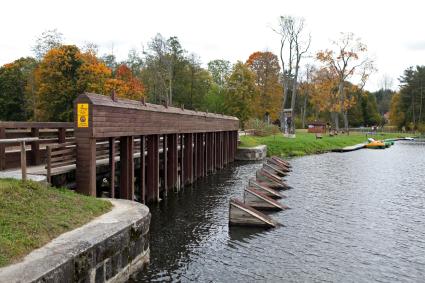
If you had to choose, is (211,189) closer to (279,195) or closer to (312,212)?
(279,195)

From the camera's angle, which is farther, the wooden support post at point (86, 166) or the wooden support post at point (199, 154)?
the wooden support post at point (199, 154)

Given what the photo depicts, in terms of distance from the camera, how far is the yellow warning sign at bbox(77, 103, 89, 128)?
1162cm

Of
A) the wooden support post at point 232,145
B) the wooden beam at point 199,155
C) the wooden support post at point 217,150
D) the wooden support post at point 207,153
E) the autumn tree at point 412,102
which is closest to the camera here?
the wooden beam at point 199,155

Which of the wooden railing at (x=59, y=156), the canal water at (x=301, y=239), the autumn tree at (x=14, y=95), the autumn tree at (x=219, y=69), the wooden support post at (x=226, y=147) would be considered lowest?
the canal water at (x=301, y=239)

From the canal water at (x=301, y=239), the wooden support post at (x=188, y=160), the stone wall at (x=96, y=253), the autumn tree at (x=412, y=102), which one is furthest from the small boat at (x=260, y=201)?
the autumn tree at (x=412, y=102)

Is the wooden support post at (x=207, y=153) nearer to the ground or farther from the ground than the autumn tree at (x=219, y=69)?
nearer to the ground

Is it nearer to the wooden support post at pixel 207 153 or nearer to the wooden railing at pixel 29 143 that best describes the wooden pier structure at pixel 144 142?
the wooden support post at pixel 207 153

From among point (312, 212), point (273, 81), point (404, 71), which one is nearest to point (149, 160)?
point (312, 212)

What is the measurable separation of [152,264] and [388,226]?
8376 millimetres

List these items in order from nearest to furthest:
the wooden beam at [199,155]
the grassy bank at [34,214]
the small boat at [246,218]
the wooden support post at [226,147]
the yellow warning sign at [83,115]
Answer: the grassy bank at [34,214], the yellow warning sign at [83,115], the small boat at [246,218], the wooden beam at [199,155], the wooden support post at [226,147]

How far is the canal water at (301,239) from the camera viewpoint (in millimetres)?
9648

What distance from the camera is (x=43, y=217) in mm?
7887

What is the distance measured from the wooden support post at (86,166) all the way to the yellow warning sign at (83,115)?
1.28 feet

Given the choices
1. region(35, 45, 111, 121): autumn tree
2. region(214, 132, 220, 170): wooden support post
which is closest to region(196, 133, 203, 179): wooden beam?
region(214, 132, 220, 170): wooden support post
